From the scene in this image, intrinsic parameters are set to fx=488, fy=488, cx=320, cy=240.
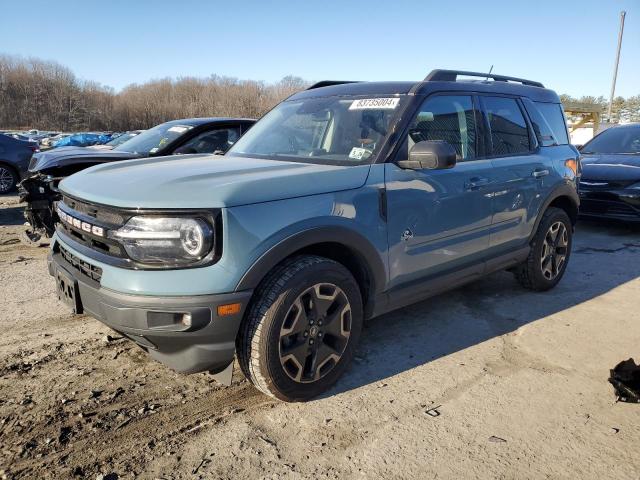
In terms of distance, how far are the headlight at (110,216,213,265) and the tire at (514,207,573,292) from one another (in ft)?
10.8

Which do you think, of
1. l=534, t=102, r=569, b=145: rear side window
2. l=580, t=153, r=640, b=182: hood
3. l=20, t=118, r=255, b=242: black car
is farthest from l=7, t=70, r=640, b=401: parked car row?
l=580, t=153, r=640, b=182: hood

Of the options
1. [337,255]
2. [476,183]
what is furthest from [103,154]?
[476,183]

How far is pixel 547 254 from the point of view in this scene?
4645 mm

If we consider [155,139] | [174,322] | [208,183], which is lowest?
[174,322]

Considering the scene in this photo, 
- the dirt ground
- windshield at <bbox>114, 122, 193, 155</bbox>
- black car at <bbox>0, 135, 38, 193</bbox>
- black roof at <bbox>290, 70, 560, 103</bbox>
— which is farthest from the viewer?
black car at <bbox>0, 135, 38, 193</bbox>

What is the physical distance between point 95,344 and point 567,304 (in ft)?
13.0

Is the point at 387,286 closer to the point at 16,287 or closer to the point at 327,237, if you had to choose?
→ the point at 327,237

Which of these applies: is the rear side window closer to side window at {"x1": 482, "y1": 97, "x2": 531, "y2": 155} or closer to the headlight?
side window at {"x1": 482, "y1": 97, "x2": 531, "y2": 155}

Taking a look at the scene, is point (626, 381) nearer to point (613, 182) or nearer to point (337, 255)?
point (337, 255)

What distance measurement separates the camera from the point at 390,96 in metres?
3.33

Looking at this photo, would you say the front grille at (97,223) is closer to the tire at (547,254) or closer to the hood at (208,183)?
the hood at (208,183)

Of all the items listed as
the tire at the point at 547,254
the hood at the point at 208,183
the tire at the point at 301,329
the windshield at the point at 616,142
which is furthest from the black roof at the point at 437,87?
the windshield at the point at 616,142

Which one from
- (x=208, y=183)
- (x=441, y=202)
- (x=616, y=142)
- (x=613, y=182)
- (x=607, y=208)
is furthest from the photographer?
(x=616, y=142)

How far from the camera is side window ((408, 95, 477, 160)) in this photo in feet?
10.8
